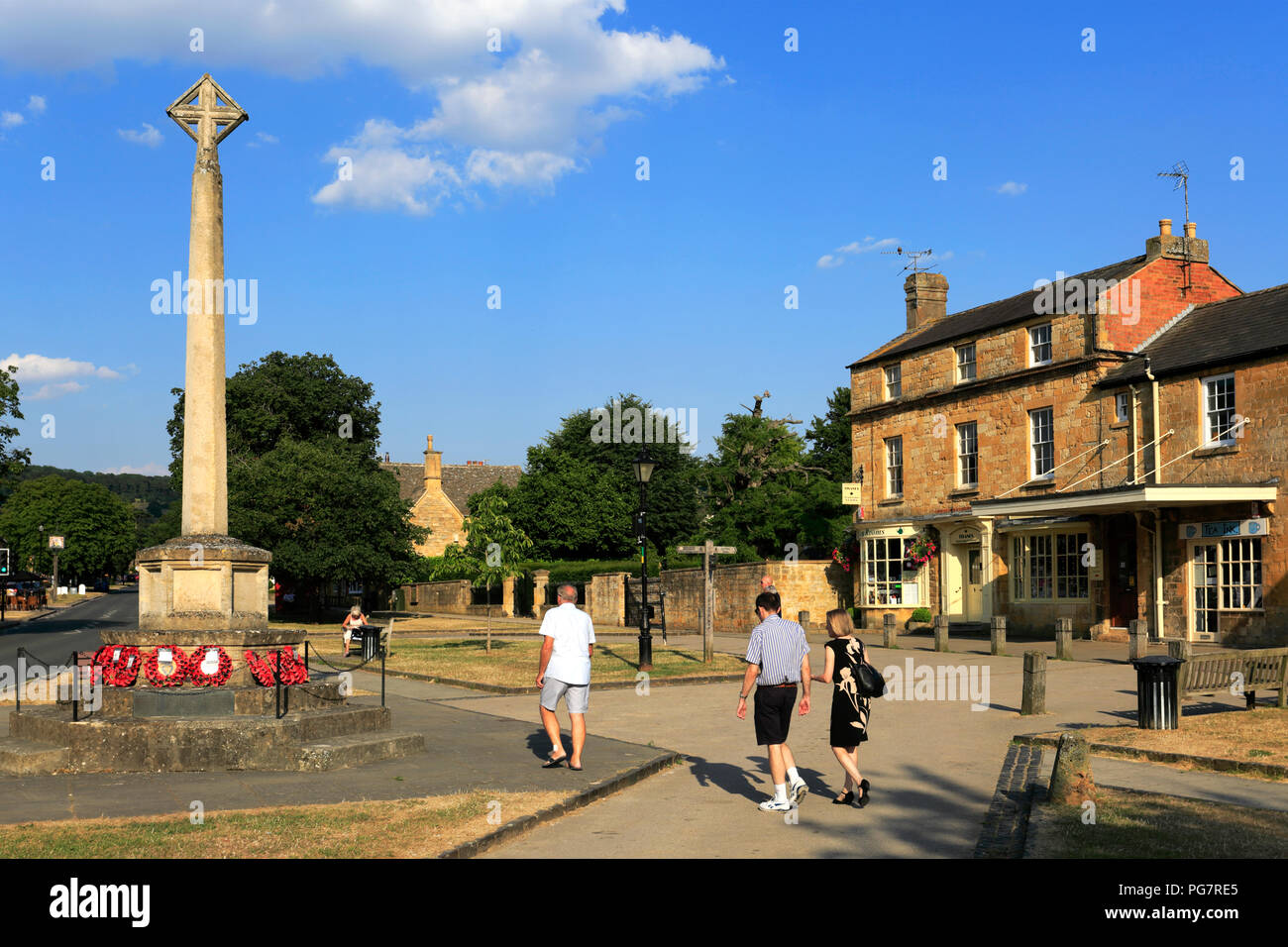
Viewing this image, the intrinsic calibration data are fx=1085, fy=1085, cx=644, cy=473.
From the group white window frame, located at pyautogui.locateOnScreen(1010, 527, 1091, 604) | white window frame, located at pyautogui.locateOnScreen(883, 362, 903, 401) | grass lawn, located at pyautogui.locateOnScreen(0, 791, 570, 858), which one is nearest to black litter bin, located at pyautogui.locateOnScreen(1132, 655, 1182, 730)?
grass lawn, located at pyautogui.locateOnScreen(0, 791, 570, 858)

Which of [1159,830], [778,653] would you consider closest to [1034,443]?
[778,653]

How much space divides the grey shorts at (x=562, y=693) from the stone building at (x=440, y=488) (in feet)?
194

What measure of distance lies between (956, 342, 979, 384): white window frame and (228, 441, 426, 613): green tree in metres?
22.4

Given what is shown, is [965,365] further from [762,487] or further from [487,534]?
[487,534]

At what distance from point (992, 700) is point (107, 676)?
11981 mm

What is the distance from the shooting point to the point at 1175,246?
2880 centimetres

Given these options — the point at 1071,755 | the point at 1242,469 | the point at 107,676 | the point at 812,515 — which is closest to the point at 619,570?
the point at 812,515

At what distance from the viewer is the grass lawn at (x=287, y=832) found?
6.87 m

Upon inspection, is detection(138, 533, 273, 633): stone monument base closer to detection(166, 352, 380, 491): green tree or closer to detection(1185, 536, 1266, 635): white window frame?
detection(1185, 536, 1266, 635): white window frame

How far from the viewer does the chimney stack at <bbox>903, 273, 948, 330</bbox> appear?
3747 cm

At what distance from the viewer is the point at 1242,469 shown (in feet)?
77.7

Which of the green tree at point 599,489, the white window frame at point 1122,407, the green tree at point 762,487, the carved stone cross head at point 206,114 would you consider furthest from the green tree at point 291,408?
the carved stone cross head at point 206,114

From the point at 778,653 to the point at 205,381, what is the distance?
7169 millimetres
